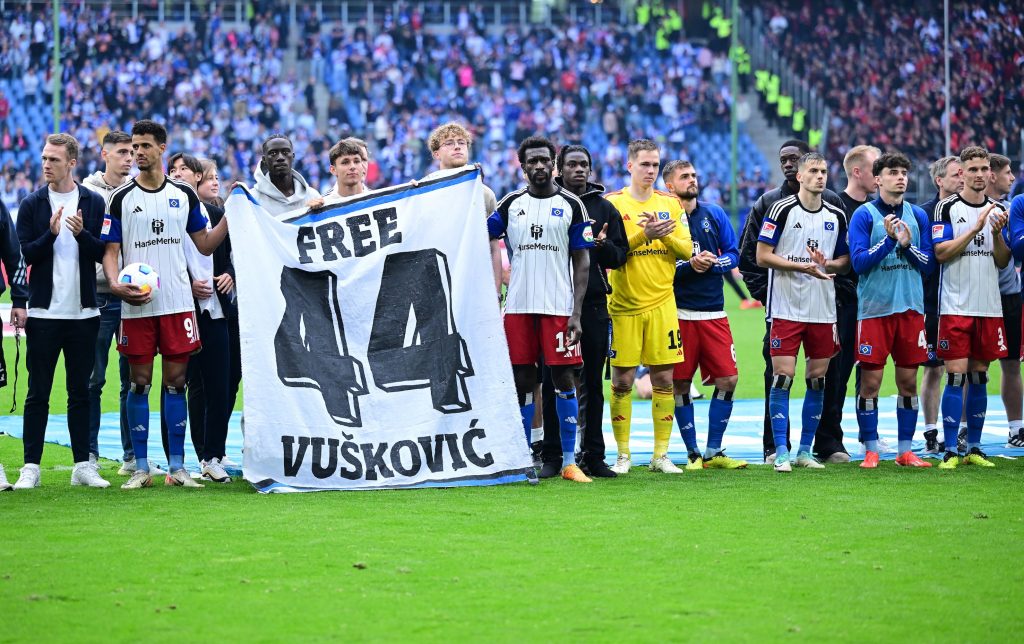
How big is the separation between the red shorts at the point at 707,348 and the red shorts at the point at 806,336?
353 millimetres

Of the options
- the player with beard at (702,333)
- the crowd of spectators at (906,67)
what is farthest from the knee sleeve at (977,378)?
the crowd of spectators at (906,67)

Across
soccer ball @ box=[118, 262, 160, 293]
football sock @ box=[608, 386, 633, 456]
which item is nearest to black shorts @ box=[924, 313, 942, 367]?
football sock @ box=[608, 386, 633, 456]

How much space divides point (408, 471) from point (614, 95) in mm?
31330

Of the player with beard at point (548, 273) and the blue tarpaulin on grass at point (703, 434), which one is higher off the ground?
the player with beard at point (548, 273)

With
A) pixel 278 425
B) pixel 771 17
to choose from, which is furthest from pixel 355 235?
pixel 771 17

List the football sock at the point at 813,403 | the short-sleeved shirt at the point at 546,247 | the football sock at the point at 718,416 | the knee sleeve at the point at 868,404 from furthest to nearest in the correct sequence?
1. the football sock at the point at 718,416
2. the knee sleeve at the point at 868,404
3. the football sock at the point at 813,403
4. the short-sleeved shirt at the point at 546,247

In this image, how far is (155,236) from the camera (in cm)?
845

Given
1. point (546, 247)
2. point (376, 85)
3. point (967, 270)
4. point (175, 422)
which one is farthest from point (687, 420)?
point (376, 85)

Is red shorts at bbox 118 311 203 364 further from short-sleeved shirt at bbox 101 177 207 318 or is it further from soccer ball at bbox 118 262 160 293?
soccer ball at bbox 118 262 160 293

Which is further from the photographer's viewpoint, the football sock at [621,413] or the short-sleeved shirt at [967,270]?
the short-sleeved shirt at [967,270]

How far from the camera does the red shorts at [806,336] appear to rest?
9109mm

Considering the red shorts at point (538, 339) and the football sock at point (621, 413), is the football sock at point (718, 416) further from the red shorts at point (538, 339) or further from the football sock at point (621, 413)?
the red shorts at point (538, 339)

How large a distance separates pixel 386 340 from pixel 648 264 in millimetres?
1860

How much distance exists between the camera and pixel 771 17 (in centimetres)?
4091
